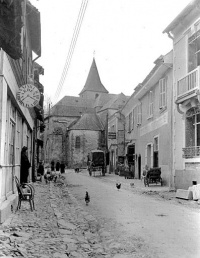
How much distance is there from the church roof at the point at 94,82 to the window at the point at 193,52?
72586 mm

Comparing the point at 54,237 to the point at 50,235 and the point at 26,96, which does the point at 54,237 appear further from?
the point at 26,96

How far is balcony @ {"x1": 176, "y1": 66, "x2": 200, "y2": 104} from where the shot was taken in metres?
12.8

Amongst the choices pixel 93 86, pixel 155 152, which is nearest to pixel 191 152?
pixel 155 152

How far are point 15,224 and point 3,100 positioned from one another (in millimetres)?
2520

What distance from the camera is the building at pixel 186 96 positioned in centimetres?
1330

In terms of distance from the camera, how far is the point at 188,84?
1369 cm

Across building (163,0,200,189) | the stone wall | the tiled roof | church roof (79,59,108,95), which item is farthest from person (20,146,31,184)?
church roof (79,59,108,95)

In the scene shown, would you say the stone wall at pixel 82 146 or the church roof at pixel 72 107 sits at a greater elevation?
the church roof at pixel 72 107

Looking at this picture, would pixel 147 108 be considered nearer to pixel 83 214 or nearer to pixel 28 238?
pixel 83 214

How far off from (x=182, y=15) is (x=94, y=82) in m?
73.7

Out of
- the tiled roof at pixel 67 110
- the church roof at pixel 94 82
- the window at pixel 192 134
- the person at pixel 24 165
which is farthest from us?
the church roof at pixel 94 82

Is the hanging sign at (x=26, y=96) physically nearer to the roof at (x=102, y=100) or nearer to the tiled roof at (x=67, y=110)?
the tiled roof at (x=67, y=110)

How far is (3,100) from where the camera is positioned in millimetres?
7164

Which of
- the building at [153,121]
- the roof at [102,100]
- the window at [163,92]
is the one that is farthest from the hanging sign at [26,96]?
the roof at [102,100]
